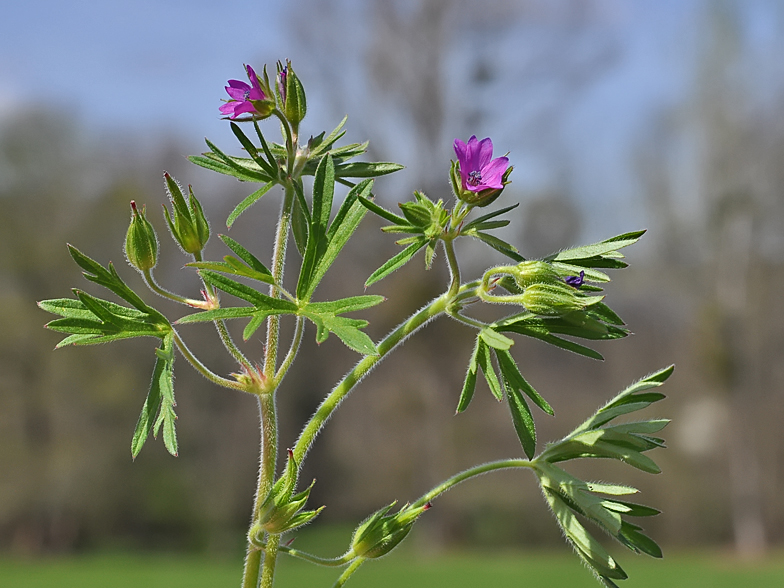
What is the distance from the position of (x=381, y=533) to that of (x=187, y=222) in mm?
475

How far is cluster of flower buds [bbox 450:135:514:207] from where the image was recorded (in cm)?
100

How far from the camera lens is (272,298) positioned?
0.94 m

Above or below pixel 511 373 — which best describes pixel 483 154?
above

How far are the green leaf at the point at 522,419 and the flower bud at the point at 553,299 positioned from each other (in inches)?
5.5

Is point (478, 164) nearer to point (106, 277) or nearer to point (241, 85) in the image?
point (241, 85)

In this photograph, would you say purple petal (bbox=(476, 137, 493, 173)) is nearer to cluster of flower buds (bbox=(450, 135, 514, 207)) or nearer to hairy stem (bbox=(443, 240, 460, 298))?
cluster of flower buds (bbox=(450, 135, 514, 207))

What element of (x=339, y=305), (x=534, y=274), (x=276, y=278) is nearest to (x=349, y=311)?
(x=339, y=305)

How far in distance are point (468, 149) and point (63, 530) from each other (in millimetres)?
17056

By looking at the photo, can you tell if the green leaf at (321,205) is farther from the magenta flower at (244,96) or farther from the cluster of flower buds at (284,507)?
the cluster of flower buds at (284,507)

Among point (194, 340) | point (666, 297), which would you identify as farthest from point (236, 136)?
point (666, 297)

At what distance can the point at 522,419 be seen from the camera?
104 cm

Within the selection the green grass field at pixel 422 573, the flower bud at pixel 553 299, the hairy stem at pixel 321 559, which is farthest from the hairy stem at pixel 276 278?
the green grass field at pixel 422 573

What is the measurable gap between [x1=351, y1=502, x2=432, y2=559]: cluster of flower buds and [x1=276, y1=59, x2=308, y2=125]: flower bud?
52 centimetres

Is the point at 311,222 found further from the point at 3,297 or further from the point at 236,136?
the point at 3,297
